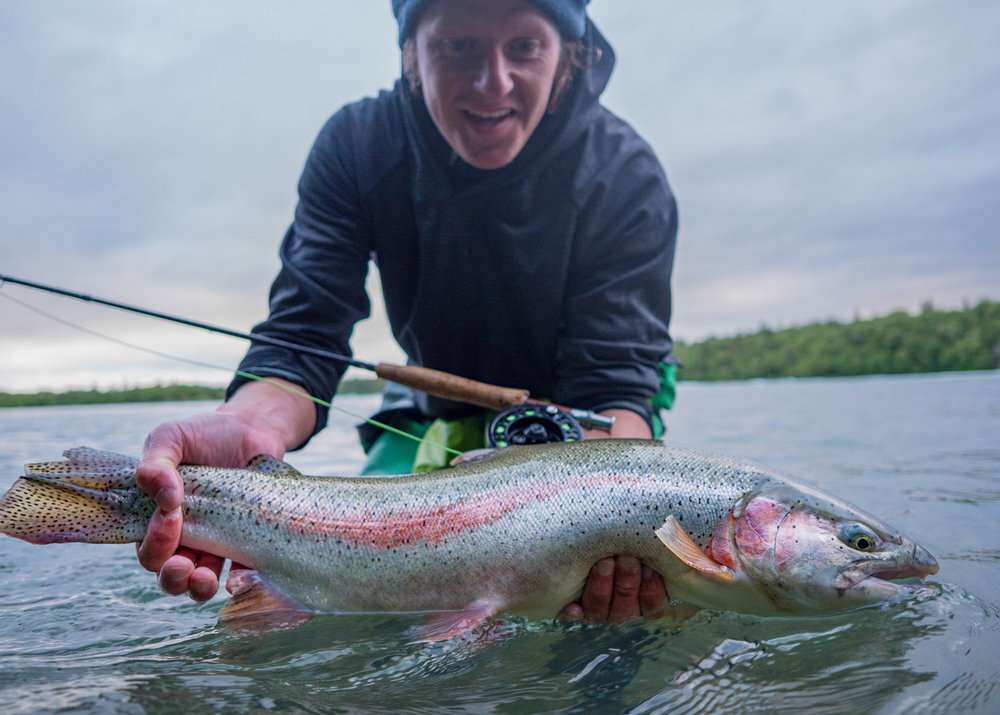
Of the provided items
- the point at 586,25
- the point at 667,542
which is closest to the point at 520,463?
the point at 667,542

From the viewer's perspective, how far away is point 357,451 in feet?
28.1

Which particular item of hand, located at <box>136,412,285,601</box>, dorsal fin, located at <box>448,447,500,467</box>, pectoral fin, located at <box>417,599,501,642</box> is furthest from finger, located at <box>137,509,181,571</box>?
dorsal fin, located at <box>448,447,500,467</box>

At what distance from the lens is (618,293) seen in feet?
12.0

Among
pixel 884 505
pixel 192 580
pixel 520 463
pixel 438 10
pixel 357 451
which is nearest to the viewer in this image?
pixel 192 580

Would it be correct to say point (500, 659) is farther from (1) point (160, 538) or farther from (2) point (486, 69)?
(2) point (486, 69)

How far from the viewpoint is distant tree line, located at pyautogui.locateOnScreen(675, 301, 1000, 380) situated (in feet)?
149

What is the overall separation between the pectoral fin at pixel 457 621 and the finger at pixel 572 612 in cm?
24

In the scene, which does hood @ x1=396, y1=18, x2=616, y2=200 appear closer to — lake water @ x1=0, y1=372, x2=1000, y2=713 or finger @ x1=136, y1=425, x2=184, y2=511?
finger @ x1=136, y1=425, x2=184, y2=511

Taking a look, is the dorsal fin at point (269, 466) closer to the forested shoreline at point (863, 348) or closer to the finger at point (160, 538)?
the finger at point (160, 538)

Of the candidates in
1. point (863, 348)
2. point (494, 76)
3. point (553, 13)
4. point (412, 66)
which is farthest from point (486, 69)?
point (863, 348)

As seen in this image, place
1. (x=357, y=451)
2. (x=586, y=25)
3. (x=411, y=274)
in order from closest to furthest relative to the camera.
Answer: (x=586, y=25) → (x=411, y=274) → (x=357, y=451)

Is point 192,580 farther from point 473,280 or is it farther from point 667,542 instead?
point 473,280

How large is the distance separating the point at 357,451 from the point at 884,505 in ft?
17.9

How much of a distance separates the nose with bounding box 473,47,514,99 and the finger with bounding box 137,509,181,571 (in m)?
1.84
